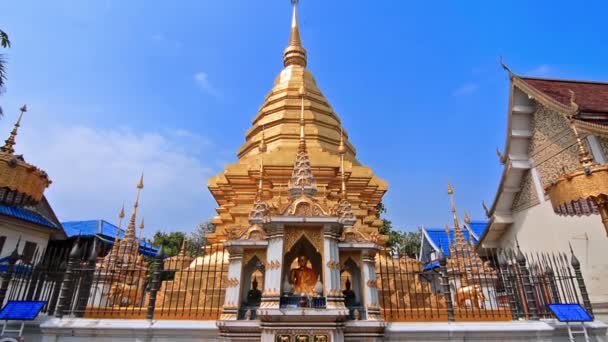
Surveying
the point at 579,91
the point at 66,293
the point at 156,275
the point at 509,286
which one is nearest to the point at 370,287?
the point at 509,286

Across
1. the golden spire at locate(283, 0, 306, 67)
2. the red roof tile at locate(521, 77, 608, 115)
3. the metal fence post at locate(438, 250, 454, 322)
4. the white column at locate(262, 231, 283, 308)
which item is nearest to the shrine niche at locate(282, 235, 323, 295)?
the white column at locate(262, 231, 283, 308)

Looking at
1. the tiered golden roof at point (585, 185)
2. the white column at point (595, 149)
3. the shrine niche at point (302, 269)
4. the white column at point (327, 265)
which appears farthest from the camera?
the white column at point (595, 149)

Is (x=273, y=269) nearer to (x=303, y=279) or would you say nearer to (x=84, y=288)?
(x=303, y=279)

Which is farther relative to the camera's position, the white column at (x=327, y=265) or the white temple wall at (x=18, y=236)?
the white temple wall at (x=18, y=236)

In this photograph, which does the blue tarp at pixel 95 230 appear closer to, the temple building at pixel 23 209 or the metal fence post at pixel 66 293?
the temple building at pixel 23 209

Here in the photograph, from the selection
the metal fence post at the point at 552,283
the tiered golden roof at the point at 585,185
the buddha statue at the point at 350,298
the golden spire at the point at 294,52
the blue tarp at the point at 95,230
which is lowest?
the buddha statue at the point at 350,298

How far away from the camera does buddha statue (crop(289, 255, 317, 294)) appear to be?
6.18m

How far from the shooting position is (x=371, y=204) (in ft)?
35.7

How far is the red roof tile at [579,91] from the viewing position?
1098 centimetres

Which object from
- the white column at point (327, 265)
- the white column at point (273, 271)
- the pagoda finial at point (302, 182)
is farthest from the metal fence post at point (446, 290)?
the white column at point (273, 271)

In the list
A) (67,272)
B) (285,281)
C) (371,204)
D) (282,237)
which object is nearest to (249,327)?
(285,281)

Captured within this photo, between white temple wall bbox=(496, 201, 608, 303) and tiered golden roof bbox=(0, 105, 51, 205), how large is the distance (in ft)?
45.3

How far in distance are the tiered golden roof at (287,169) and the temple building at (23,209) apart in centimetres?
397

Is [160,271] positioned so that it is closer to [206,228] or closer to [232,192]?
[232,192]
